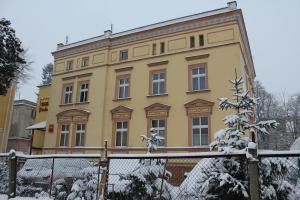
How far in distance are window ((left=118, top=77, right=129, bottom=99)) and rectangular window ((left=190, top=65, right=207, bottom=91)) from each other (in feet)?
18.0

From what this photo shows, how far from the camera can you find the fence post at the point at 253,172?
15.3 feet

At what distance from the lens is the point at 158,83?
21875 millimetres

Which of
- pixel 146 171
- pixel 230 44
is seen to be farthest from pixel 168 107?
pixel 146 171

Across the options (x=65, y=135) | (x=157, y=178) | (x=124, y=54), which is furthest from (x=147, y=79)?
(x=157, y=178)

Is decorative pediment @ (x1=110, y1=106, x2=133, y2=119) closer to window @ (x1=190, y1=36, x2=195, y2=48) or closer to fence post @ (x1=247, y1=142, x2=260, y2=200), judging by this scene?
window @ (x1=190, y1=36, x2=195, y2=48)

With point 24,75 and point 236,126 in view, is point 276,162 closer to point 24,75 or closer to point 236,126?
point 236,126

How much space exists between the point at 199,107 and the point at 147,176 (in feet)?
41.9

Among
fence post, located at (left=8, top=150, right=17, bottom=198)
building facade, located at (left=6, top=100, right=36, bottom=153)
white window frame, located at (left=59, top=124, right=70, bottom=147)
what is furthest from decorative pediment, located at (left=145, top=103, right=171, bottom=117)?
building facade, located at (left=6, top=100, right=36, bottom=153)

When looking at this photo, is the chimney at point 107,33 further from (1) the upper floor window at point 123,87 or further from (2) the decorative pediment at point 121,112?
(2) the decorative pediment at point 121,112

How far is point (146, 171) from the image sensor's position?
7.38m

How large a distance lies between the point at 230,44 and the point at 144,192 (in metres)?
14.8

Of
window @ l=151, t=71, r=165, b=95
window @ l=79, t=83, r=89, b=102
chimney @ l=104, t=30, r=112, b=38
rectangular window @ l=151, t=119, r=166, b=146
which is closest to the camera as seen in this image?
rectangular window @ l=151, t=119, r=166, b=146

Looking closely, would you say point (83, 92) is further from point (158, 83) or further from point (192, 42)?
point (192, 42)

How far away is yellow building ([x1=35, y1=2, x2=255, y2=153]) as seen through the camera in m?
19.6
